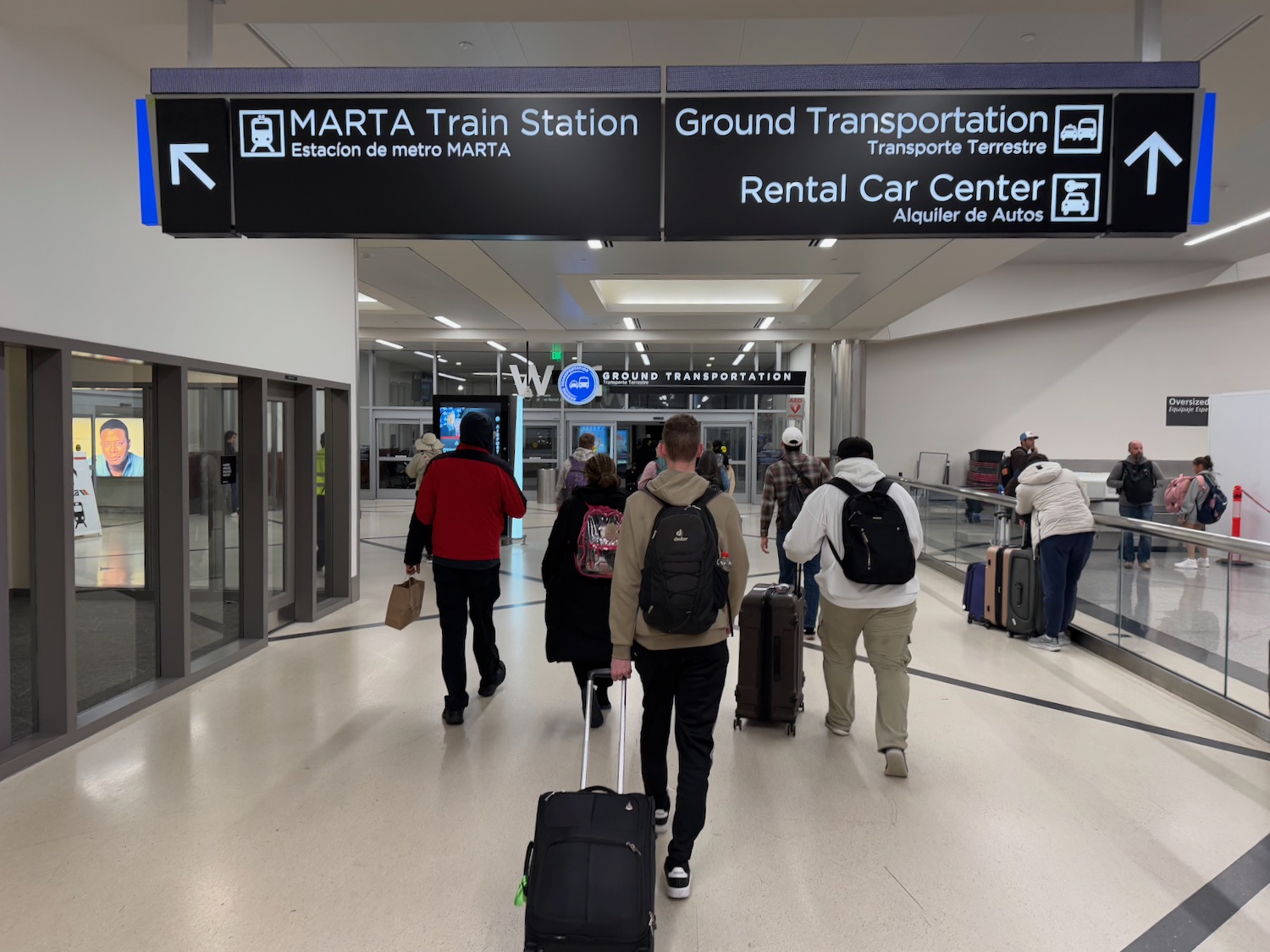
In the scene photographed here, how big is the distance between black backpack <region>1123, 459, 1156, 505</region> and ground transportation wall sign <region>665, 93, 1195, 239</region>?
841 centimetres

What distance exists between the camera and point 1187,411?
1424 centimetres

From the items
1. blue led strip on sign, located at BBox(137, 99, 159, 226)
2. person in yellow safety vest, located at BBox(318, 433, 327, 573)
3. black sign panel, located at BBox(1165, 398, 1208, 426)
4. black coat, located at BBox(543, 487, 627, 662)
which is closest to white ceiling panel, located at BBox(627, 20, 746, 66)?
blue led strip on sign, located at BBox(137, 99, 159, 226)

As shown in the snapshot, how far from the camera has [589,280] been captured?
10.2m

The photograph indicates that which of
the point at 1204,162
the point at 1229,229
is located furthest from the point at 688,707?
the point at 1229,229

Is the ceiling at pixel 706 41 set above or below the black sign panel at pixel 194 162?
above

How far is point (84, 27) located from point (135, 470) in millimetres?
2450

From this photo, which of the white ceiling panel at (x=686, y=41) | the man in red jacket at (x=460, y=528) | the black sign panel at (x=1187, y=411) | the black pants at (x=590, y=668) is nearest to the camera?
the black pants at (x=590, y=668)

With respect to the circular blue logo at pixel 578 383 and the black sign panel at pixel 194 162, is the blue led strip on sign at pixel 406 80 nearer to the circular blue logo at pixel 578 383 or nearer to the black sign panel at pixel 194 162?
the black sign panel at pixel 194 162

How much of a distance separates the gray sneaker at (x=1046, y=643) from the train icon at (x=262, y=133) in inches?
235

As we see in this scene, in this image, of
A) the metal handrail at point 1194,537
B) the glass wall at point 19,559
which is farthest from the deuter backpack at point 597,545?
the glass wall at point 19,559

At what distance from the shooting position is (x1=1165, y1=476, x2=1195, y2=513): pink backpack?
9.47m

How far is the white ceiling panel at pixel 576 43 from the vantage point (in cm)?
414

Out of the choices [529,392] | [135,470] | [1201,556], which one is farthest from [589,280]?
[1201,556]

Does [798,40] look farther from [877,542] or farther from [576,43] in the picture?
[877,542]
